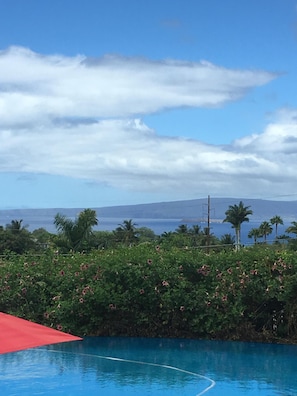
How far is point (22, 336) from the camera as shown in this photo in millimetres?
4680

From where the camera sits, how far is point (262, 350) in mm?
10102

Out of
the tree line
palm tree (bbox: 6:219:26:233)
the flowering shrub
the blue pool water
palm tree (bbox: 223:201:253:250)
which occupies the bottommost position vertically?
the blue pool water

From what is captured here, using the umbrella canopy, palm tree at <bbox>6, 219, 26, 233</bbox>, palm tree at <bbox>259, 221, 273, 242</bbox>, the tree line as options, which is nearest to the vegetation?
the tree line

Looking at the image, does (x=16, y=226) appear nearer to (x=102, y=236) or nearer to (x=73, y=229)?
(x=102, y=236)

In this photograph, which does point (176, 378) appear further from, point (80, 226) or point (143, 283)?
point (80, 226)

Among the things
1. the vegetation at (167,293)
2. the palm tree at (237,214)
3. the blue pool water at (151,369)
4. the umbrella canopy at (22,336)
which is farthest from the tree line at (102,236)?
the umbrella canopy at (22,336)

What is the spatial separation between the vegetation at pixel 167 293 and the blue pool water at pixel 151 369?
0.99 feet

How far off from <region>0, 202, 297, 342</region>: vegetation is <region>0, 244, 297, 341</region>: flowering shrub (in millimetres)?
17

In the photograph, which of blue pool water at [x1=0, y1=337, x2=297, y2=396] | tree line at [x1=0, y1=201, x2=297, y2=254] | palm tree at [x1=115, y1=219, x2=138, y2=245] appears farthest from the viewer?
palm tree at [x1=115, y1=219, x2=138, y2=245]

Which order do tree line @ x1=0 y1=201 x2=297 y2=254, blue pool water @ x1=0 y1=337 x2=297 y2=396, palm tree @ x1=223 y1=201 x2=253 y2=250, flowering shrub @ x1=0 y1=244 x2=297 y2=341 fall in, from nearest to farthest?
blue pool water @ x1=0 y1=337 x2=297 y2=396 → flowering shrub @ x1=0 y1=244 x2=297 y2=341 → tree line @ x1=0 y1=201 x2=297 y2=254 → palm tree @ x1=223 y1=201 x2=253 y2=250

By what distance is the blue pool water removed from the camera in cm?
769

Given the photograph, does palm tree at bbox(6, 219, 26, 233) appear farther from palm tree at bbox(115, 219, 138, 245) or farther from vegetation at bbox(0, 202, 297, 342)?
vegetation at bbox(0, 202, 297, 342)

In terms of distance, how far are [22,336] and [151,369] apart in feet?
14.8

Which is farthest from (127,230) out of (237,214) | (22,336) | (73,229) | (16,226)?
(22,336)
